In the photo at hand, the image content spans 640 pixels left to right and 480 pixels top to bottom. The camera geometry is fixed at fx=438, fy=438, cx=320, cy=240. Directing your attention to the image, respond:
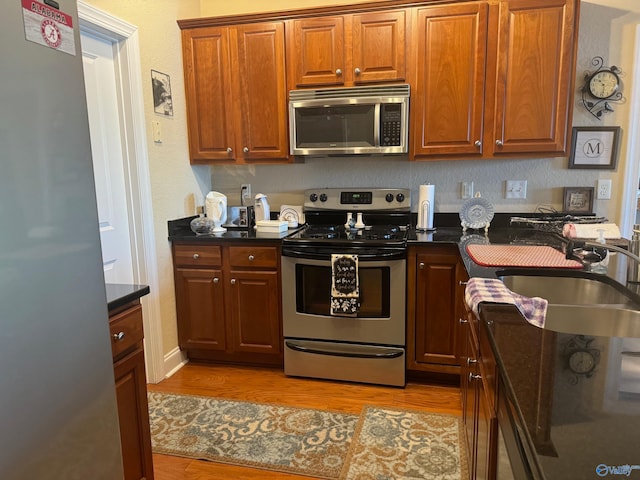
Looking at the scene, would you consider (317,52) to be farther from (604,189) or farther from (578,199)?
(604,189)

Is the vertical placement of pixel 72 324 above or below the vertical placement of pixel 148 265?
above

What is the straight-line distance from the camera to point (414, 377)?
9.02 feet

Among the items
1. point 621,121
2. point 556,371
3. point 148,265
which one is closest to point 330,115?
point 148,265

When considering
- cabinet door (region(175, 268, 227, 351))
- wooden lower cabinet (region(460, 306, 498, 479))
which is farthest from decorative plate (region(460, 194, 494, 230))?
cabinet door (region(175, 268, 227, 351))

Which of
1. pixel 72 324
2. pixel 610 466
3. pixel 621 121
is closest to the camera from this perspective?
pixel 610 466

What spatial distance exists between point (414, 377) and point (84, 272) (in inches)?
85.4

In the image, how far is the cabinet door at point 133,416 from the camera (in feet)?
4.80

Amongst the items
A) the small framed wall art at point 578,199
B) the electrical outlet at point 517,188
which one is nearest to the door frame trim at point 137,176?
the electrical outlet at point 517,188

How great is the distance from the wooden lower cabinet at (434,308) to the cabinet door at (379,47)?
1111mm

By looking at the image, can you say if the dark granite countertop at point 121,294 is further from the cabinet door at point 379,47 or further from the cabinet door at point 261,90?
the cabinet door at point 379,47

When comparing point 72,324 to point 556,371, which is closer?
point 556,371

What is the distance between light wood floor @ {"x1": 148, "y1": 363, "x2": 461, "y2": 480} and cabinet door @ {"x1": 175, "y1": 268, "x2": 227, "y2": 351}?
20 cm

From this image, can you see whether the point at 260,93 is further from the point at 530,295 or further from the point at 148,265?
the point at 530,295

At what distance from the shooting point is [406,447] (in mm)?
2072
